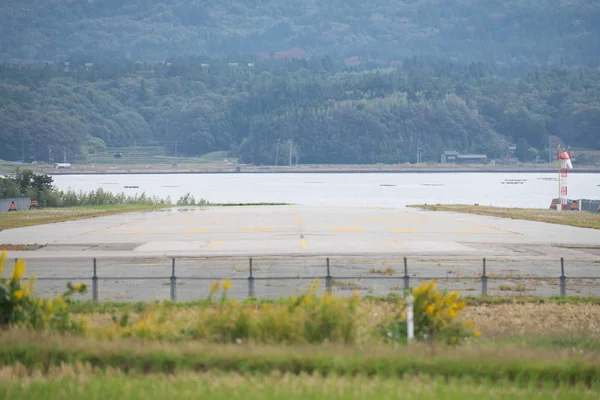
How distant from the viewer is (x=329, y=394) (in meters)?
11.2

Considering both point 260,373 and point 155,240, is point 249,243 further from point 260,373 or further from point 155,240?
point 260,373

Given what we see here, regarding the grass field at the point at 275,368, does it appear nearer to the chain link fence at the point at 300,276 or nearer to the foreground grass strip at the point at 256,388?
the foreground grass strip at the point at 256,388

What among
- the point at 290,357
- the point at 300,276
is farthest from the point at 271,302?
the point at 290,357

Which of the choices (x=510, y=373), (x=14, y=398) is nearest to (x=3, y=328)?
(x=14, y=398)

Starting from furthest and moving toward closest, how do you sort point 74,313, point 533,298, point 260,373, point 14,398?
1. point 533,298
2. point 74,313
3. point 260,373
4. point 14,398

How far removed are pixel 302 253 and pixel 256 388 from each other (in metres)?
22.3

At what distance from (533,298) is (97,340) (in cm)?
1227

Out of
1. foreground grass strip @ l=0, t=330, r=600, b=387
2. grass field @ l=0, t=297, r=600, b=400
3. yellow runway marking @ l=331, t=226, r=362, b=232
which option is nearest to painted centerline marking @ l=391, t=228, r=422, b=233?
yellow runway marking @ l=331, t=226, r=362, b=232

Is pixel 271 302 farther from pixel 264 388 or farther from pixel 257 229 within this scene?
pixel 257 229

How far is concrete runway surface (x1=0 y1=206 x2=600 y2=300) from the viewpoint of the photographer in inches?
988

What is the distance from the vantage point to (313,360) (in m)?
12.8

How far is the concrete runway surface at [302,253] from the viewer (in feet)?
82.3

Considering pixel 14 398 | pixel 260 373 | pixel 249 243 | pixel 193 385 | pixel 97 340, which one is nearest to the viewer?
pixel 14 398

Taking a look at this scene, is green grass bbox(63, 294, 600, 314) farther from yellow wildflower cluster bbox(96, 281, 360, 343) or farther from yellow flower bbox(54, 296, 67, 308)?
yellow wildflower cluster bbox(96, 281, 360, 343)
